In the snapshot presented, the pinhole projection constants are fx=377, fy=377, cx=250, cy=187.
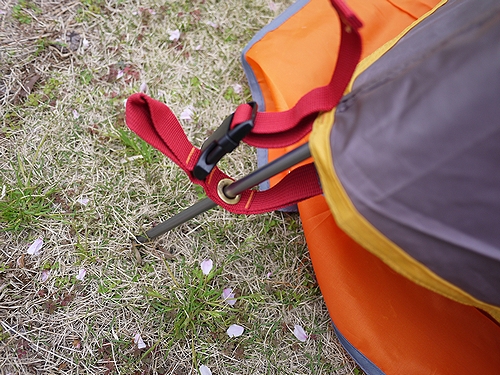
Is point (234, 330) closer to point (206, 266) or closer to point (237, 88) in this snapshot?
point (206, 266)

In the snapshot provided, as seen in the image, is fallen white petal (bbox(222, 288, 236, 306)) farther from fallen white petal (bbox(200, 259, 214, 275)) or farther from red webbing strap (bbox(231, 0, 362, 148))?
red webbing strap (bbox(231, 0, 362, 148))

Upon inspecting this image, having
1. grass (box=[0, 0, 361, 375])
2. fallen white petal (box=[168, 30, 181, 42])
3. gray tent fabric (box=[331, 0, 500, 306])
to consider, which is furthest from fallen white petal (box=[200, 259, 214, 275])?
fallen white petal (box=[168, 30, 181, 42])

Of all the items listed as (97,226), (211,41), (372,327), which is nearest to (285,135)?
(372,327)

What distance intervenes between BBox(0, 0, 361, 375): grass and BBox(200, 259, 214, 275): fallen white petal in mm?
13

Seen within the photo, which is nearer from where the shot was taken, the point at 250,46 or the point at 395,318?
the point at 395,318

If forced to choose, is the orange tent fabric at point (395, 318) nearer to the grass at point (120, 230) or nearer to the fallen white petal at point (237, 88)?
the grass at point (120, 230)

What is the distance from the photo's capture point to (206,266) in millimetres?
1139

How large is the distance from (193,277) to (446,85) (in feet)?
2.78

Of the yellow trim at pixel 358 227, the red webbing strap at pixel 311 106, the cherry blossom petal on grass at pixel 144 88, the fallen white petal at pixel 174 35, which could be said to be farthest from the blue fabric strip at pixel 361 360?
the fallen white petal at pixel 174 35

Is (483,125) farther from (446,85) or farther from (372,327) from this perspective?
(372,327)

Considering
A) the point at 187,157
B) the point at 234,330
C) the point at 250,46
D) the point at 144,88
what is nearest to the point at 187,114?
the point at 144,88

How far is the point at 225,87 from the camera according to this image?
1.34 m

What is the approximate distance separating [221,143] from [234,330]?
66cm

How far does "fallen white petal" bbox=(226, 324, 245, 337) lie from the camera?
109 centimetres
